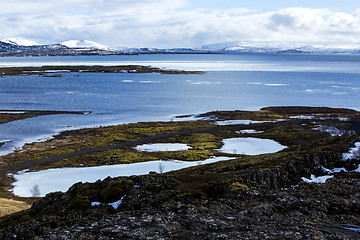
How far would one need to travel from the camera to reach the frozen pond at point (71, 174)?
42.2 m

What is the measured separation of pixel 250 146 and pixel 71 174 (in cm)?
3217

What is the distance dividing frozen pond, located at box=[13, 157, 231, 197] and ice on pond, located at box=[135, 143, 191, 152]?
9.03 meters

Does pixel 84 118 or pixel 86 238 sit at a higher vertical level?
pixel 86 238

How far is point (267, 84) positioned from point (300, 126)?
268ft

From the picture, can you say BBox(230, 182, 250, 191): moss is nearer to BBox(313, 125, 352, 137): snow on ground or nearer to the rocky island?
the rocky island

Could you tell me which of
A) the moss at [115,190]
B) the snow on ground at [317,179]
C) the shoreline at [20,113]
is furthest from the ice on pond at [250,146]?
the shoreline at [20,113]

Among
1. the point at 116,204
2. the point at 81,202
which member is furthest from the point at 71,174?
the point at 116,204

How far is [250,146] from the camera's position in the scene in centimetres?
6362

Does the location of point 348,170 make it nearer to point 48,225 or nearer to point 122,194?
point 122,194

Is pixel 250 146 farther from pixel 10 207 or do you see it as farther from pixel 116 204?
pixel 116 204

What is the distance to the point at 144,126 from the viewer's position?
77125 mm

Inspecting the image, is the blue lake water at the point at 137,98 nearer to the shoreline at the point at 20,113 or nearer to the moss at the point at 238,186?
the shoreline at the point at 20,113

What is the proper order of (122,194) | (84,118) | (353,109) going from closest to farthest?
(122,194) < (84,118) < (353,109)

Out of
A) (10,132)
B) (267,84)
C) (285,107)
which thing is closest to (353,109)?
(285,107)
